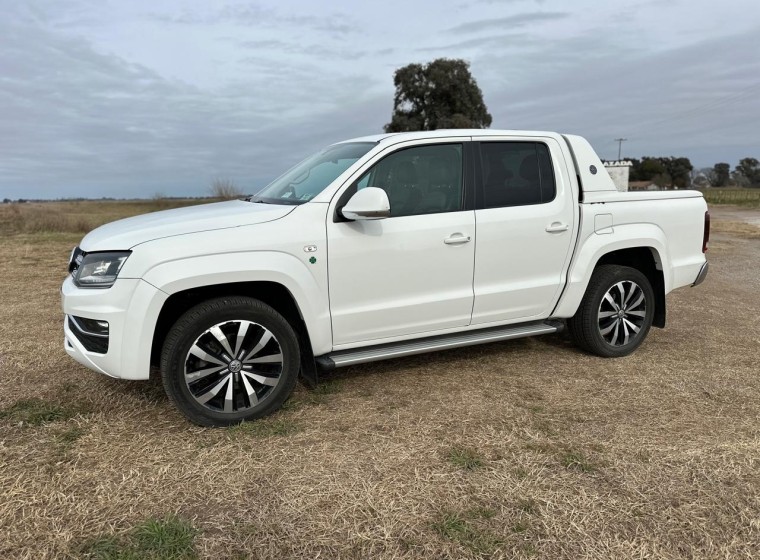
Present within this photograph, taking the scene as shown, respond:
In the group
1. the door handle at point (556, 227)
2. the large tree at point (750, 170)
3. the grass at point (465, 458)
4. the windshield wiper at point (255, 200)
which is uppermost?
→ the large tree at point (750, 170)

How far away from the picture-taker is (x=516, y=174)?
14.4 feet

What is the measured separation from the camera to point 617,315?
15.9ft

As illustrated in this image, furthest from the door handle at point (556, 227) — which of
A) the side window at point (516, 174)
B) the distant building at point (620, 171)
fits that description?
the distant building at point (620, 171)

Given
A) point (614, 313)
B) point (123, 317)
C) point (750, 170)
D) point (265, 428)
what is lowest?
point (265, 428)

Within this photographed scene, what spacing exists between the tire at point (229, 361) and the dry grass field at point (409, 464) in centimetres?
16

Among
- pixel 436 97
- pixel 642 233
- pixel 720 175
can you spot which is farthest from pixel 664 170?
pixel 642 233

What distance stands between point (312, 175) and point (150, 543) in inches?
106

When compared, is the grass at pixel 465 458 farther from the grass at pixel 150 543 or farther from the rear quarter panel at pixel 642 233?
the rear quarter panel at pixel 642 233

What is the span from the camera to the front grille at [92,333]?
10.8ft

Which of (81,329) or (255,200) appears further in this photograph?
(255,200)

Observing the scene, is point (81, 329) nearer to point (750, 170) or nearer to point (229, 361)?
point (229, 361)

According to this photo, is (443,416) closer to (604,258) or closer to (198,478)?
(198,478)

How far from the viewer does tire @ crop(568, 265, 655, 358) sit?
4.72m

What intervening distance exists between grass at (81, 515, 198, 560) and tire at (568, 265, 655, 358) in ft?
11.6
